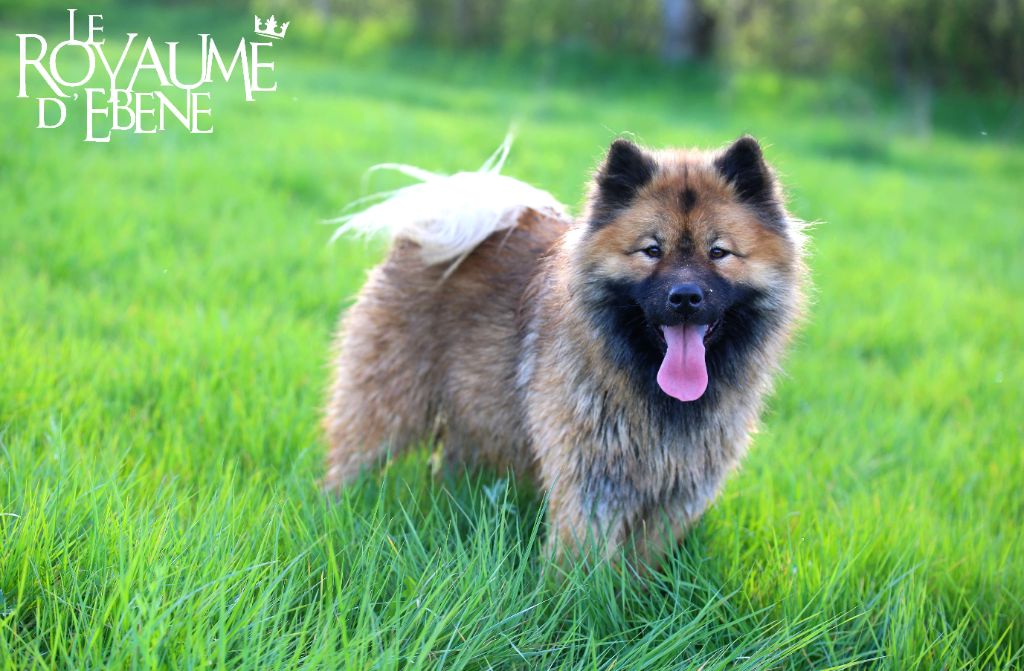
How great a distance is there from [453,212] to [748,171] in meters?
1.12

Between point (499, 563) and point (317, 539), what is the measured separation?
22.8 inches

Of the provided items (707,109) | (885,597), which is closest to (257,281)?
(885,597)

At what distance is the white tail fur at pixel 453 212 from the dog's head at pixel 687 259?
0.59 m

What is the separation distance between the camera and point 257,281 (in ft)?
18.6

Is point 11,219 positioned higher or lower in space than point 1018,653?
higher

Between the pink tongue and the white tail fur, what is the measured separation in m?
1.02

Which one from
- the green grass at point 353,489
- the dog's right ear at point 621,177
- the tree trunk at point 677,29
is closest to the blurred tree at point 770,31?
the tree trunk at point 677,29

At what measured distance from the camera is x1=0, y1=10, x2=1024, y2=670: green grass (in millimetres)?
2355

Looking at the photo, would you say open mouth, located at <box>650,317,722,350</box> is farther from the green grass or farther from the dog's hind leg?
the dog's hind leg

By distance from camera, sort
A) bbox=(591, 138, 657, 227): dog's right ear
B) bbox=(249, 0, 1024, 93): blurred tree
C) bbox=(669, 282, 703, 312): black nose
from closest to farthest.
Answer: bbox=(669, 282, 703, 312): black nose
bbox=(591, 138, 657, 227): dog's right ear
bbox=(249, 0, 1024, 93): blurred tree

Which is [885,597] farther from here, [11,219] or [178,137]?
[178,137]

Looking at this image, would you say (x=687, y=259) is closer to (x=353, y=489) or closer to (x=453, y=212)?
(x=453, y=212)

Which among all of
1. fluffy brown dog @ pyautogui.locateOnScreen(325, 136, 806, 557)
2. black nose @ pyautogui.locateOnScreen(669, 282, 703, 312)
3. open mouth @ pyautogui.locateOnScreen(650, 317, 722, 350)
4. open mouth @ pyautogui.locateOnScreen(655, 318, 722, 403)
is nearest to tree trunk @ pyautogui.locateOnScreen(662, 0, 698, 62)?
fluffy brown dog @ pyautogui.locateOnScreen(325, 136, 806, 557)

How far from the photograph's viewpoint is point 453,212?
3461mm
